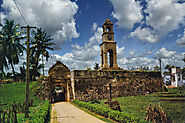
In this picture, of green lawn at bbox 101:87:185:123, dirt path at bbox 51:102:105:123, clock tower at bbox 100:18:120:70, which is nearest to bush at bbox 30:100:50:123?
dirt path at bbox 51:102:105:123

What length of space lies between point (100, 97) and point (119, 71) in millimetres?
5385

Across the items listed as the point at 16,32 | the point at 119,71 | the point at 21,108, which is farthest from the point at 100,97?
the point at 16,32

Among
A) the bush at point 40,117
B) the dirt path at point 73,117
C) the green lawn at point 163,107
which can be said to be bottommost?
the dirt path at point 73,117

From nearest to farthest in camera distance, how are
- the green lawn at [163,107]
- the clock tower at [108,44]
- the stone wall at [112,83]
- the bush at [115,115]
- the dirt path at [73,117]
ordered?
the bush at [115,115] → the green lawn at [163,107] → the dirt path at [73,117] → the stone wall at [112,83] → the clock tower at [108,44]

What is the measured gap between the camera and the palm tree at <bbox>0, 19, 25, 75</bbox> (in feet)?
96.7

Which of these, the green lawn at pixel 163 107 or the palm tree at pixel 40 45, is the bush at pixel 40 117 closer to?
the green lawn at pixel 163 107

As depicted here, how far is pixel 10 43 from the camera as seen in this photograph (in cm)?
3031

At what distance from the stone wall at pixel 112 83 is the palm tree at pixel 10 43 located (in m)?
16.8

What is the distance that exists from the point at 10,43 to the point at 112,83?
22.6 m

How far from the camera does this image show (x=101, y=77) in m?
22.4

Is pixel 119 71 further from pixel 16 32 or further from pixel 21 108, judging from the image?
pixel 16 32

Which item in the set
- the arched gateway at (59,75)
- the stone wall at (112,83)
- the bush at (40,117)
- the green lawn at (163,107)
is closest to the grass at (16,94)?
the arched gateway at (59,75)

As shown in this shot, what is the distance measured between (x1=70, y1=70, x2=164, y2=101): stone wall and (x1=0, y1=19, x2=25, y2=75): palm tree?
663 inches

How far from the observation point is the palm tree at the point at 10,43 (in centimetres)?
Answer: 2948
